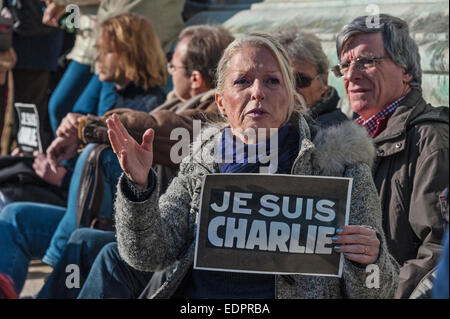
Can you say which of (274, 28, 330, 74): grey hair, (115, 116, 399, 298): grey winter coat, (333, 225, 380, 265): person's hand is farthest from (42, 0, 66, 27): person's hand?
(333, 225, 380, 265): person's hand

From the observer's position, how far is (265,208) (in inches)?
95.3

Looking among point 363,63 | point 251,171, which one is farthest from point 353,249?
point 363,63

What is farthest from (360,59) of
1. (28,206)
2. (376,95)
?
(28,206)

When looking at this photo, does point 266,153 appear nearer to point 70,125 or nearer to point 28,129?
point 70,125

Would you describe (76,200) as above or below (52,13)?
below

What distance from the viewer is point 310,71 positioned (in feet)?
12.8

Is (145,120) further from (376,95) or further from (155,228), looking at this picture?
(155,228)

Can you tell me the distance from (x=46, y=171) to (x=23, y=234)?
1.73 ft

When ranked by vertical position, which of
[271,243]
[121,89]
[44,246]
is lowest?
[44,246]

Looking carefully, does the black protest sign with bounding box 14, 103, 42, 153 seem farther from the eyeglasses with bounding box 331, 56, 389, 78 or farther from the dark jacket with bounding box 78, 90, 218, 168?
the eyeglasses with bounding box 331, 56, 389, 78

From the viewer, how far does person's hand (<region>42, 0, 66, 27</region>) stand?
6.06m

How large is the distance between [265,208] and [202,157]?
0.42m

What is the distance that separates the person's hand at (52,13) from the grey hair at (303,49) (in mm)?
2594

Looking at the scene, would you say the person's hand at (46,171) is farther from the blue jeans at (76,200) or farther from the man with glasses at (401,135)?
the man with glasses at (401,135)
